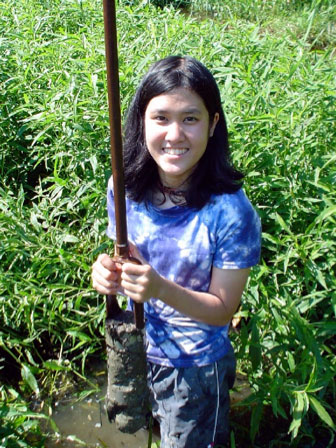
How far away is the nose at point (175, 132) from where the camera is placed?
61.2 inches

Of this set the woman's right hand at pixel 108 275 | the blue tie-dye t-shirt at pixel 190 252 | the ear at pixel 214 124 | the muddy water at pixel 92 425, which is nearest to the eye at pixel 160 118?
the ear at pixel 214 124

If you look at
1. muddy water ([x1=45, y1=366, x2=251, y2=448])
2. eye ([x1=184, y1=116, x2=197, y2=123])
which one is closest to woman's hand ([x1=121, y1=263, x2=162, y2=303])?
eye ([x1=184, y1=116, x2=197, y2=123])

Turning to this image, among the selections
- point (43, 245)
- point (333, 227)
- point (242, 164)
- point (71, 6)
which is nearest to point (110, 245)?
point (43, 245)

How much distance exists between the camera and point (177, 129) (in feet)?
5.12

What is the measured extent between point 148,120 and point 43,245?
104cm

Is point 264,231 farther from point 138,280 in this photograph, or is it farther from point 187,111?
point 138,280

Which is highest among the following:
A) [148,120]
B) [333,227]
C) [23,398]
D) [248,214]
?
[148,120]

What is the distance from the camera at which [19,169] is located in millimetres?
3189

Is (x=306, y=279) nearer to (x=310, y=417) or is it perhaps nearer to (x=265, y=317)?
(x=265, y=317)


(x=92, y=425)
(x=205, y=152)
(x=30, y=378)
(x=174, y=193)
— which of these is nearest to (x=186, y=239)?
(x=174, y=193)

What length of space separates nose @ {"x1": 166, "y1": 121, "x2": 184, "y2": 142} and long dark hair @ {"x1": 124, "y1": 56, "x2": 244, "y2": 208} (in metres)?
0.09

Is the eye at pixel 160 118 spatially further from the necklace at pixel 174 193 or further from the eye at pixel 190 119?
the necklace at pixel 174 193

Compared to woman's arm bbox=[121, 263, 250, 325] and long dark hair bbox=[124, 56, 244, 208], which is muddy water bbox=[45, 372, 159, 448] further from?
long dark hair bbox=[124, 56, 244, 208]

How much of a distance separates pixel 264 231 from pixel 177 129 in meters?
1.10
